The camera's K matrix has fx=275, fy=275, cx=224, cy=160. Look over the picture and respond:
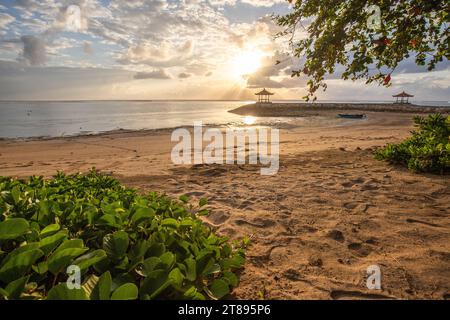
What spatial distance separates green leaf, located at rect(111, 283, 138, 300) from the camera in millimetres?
1215

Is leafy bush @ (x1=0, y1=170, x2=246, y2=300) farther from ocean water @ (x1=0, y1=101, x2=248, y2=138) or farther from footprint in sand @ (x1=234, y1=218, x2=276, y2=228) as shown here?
ocean water @ (x1=0, y1=101, x2=248, y2=138)

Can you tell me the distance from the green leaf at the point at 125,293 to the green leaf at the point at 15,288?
0.39 metres

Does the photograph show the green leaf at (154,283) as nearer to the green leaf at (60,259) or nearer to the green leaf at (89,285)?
the green leaf at (89,285)

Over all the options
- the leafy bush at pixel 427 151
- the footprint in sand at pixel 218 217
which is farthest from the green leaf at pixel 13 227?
the leafy bush at pixel 427 151

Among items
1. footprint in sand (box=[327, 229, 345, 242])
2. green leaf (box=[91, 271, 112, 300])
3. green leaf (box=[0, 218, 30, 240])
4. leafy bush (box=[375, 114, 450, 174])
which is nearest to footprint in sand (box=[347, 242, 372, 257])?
footprint in sand (box=[327, 229, 345, 242])

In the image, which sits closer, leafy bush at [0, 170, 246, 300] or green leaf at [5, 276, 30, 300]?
A: green leaf at [5, 276, 30, 300]

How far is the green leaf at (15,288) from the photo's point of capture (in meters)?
1.18

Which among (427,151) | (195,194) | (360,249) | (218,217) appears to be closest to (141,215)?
(218,217)

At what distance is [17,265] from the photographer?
130 centimetres

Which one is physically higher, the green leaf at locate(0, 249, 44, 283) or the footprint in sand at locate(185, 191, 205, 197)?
the green leaf at locate(0, 249, 44, 283)

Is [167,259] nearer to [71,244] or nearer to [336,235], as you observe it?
[71,244]
